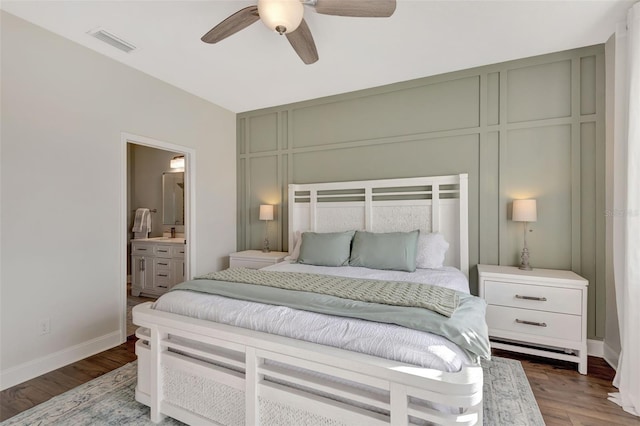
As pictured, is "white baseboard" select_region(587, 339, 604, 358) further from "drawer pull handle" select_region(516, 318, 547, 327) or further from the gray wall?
"drawer pull handle" select_region(516, 318, 547, 327)

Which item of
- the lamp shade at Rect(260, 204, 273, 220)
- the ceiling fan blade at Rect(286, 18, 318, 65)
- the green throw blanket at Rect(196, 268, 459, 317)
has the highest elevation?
the ceiling fan blade at Rect(286, 18, 318, 65)

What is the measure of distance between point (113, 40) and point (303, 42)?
67.6 inches

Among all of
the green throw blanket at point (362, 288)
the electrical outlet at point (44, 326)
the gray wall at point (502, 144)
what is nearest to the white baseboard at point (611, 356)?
the gray wall at point (502, 144)

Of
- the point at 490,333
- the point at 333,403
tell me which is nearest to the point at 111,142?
the point at 333,403

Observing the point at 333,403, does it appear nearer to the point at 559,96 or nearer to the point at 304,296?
the point at 304,296

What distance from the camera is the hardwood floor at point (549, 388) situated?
1914 mm

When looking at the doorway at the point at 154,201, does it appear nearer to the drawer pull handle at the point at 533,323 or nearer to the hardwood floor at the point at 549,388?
the hardwood floor at the point at 549,388

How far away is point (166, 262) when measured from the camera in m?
4.29

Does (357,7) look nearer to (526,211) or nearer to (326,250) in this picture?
(326,250)

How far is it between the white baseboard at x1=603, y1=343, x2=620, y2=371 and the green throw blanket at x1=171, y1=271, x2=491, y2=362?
1.59 meters

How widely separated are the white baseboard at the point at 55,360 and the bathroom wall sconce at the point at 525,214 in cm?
389

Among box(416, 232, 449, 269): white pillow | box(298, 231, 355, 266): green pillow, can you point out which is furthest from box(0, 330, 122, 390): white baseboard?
box(416, 232, 449, 269): white pillow

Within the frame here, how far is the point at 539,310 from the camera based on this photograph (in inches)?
98.7

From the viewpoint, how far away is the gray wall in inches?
107
